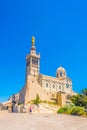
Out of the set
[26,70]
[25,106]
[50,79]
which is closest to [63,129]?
[25,106]

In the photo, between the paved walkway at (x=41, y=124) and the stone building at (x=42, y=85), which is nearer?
the paved walkway at (x=41, y=124)

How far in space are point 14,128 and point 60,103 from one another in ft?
170

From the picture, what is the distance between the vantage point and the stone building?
218ft

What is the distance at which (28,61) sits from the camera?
110 meters

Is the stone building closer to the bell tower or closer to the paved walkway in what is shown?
the bell tower

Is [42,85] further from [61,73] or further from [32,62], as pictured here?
[32,62]

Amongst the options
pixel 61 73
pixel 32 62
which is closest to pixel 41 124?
pixel 61 73

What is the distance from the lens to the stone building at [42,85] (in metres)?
66.3

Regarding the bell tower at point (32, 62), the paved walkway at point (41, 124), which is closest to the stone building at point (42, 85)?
the bell tower at point (32, 62)

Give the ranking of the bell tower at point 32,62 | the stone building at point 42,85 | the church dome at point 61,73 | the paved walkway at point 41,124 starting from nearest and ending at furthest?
the paved walkway at point 41,124
the stone building at point 42,85
the church dome at point 61,73
the bell tower at point 32,62

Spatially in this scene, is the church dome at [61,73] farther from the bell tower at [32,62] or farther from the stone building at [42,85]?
the bell tower at [32,62]

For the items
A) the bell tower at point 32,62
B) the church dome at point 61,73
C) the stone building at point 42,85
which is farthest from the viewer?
the bell tower at point 32,62

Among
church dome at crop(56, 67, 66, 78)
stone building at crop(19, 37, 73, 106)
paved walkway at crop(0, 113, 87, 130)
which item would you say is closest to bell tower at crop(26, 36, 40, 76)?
stone building at crop(19, 37, 73, 106)

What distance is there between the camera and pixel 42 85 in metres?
89.1
